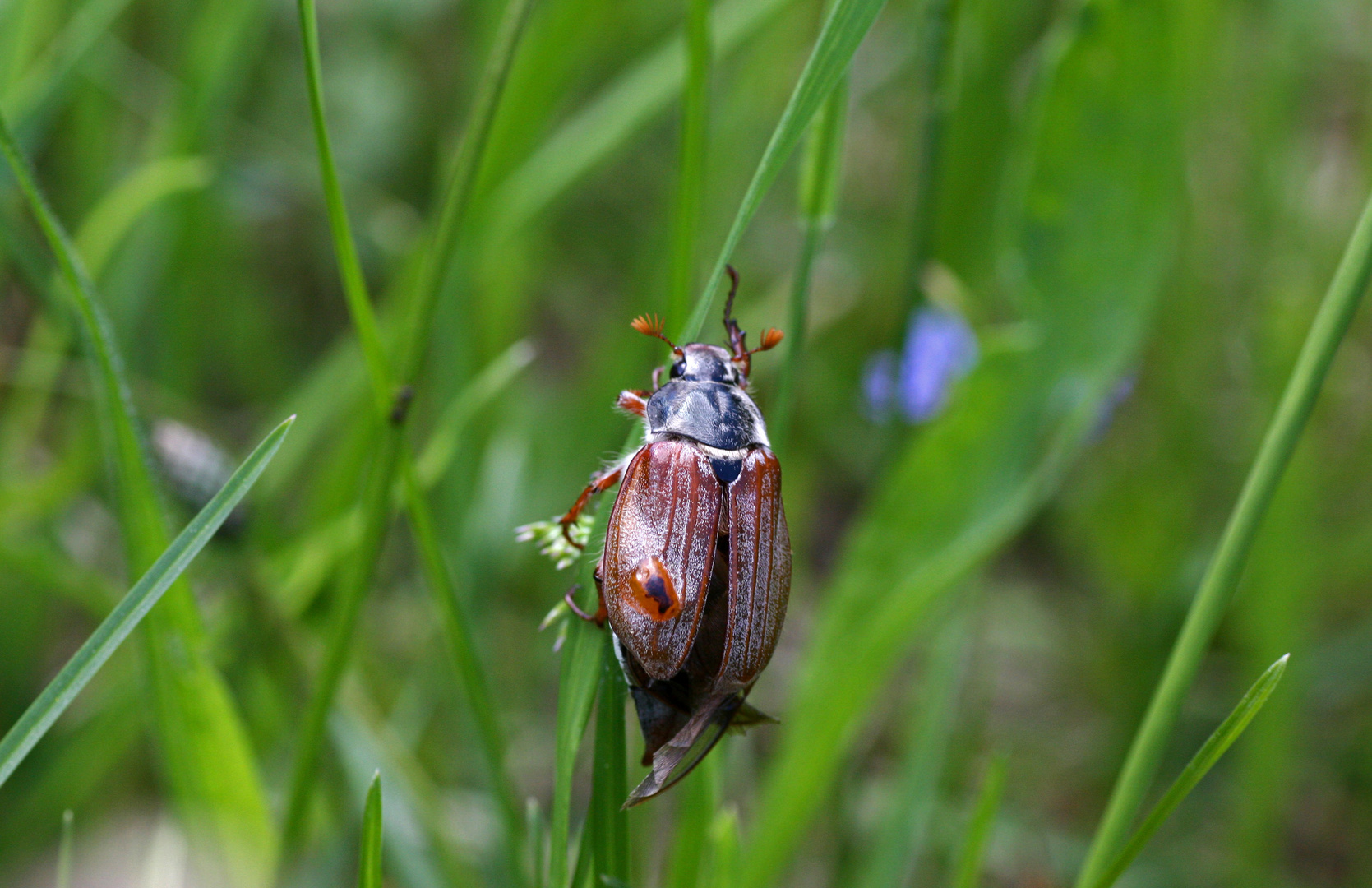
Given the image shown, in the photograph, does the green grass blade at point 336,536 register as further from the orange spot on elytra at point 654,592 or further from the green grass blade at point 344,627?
the orange spot on elytra at point 654,592

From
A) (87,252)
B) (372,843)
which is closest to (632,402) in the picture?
(372,843)

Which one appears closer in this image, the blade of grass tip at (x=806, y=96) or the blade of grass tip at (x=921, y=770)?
the blade of grass tip at (x=806, y=96)

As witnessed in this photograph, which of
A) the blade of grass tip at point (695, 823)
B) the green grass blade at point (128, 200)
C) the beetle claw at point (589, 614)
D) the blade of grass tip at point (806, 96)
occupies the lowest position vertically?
the blade of grass tip at point (695, 823)

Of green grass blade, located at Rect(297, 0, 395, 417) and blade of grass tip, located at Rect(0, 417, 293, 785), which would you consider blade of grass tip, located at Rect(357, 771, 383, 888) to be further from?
green grass blade, located at Rect(297, 0, 395, 417)

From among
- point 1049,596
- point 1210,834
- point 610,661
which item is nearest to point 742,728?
point 610,661

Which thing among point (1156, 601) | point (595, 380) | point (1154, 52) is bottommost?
point (1156, 601)

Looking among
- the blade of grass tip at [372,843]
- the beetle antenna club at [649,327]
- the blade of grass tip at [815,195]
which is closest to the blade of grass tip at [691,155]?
the beetle antenna club at [649,327]

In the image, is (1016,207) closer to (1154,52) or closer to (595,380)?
(1154,52)
